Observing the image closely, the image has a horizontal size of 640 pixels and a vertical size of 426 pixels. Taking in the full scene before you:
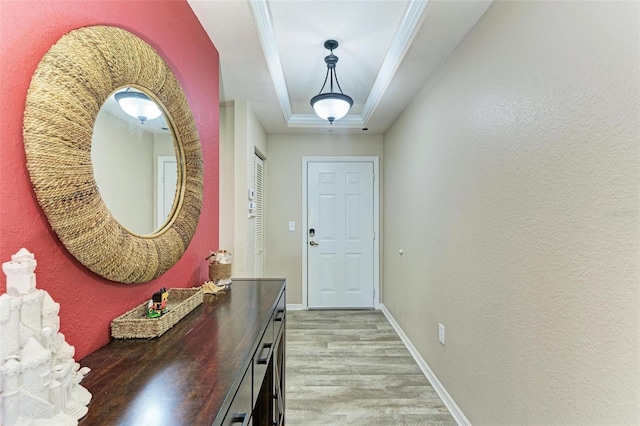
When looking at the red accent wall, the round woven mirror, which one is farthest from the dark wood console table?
the round woven mirror

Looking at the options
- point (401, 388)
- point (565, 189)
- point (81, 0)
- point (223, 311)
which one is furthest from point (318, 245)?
point (81, 0)

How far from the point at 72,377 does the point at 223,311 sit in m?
0.67

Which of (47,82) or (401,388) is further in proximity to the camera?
(401,388)

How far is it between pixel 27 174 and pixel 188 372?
608 millimetres

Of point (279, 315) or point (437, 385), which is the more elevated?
point (279, 315)

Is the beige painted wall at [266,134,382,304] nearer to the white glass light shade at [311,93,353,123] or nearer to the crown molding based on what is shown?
the crown molding

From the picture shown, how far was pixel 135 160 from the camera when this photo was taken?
1149 millimetres

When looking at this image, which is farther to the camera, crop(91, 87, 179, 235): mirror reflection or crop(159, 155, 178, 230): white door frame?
crop(159, 155, 178, 230): white door frame

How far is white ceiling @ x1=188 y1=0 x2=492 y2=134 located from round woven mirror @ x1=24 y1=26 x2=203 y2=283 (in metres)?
0.78

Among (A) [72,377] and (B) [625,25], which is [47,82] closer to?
(A) [72,377]

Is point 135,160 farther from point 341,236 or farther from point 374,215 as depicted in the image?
point 374,215

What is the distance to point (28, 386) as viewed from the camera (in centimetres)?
55

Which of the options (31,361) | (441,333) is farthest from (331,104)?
(31,361)

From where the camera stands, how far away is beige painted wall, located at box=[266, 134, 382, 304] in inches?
164
